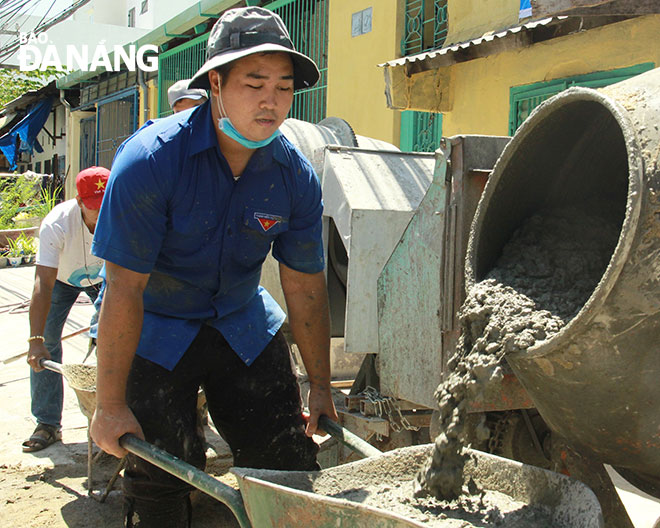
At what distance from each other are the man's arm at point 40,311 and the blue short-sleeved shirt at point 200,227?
199cm

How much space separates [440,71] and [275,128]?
244 inches

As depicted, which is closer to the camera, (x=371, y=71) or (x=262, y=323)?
(x=262, y=323)

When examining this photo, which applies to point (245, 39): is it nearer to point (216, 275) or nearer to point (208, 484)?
point (216, 275)

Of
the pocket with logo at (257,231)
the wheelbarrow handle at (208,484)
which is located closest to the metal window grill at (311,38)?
the pocket with logo at (257,231)

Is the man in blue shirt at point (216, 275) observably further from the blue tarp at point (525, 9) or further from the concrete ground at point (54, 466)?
the blue tarp at point (525, 9)

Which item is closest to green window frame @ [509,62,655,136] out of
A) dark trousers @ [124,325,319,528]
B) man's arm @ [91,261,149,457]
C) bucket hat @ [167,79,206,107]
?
bucket hat @ [167,79,206,107]

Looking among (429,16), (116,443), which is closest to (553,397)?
(116,443)

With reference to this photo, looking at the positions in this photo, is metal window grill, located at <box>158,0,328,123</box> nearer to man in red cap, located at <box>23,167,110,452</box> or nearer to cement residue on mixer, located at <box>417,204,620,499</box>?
man in red cap, located at <box>23,167,110,452</box>

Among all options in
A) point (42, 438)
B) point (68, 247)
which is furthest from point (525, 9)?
A: point (42, 438)

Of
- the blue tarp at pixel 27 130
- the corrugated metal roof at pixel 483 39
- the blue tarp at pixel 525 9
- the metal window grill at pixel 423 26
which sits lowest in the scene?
the corrugated metal roof at pixel 483 39

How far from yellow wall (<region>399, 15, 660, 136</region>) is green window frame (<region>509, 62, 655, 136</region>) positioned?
49 mm

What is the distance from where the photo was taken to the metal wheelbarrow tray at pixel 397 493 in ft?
5.77

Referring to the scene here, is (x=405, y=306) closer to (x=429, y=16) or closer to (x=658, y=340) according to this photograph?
(x=658, y=340)

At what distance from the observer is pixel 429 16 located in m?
8.80
